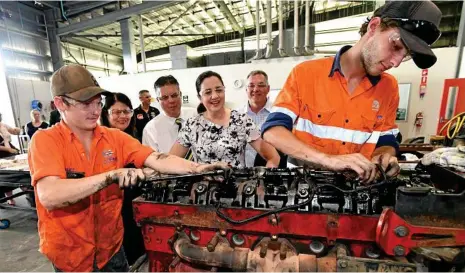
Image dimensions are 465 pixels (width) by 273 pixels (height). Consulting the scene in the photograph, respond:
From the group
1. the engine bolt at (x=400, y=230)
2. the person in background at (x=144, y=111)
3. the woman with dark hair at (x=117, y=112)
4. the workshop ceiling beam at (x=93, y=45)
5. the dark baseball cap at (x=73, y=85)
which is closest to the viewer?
the engine bolt at (x=400, y=230)

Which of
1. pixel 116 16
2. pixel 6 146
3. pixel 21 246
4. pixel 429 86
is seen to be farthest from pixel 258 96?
pixel 116 16

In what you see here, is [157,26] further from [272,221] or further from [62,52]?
[272,221]

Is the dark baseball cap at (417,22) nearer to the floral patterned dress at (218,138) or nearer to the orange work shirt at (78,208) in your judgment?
the floral patterned dress at (218,138)

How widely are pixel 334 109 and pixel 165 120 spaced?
1498mm

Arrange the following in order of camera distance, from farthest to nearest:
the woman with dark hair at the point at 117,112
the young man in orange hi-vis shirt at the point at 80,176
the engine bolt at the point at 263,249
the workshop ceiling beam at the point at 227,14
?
the workshop ceiling beam at the point at 227,14 → the woman with dark hair at the point at 117,112 → the young man in orange hi-vis shirt at the point at 80,176 → the engine bolt at the point at 263,249

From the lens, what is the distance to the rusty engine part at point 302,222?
2.40 ft

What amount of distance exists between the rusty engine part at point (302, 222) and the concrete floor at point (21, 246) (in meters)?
2.15

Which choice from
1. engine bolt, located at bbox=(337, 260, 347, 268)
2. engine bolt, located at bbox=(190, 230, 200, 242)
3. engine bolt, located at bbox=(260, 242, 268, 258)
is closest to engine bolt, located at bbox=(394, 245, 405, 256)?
engine bolt, located at bbox=(337, 260, 347, 268)

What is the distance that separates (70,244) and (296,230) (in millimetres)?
1016

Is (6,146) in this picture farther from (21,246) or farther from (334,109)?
(334,109)

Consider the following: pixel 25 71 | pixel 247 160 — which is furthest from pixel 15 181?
pixel 25 71

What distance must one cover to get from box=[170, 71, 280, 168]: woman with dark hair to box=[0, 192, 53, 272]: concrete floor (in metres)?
1.95

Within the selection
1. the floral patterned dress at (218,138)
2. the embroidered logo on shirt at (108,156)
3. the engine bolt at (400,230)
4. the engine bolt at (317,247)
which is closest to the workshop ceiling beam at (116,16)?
the floral patterned dress at (218,138)

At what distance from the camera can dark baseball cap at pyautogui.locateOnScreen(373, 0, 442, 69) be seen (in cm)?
91
